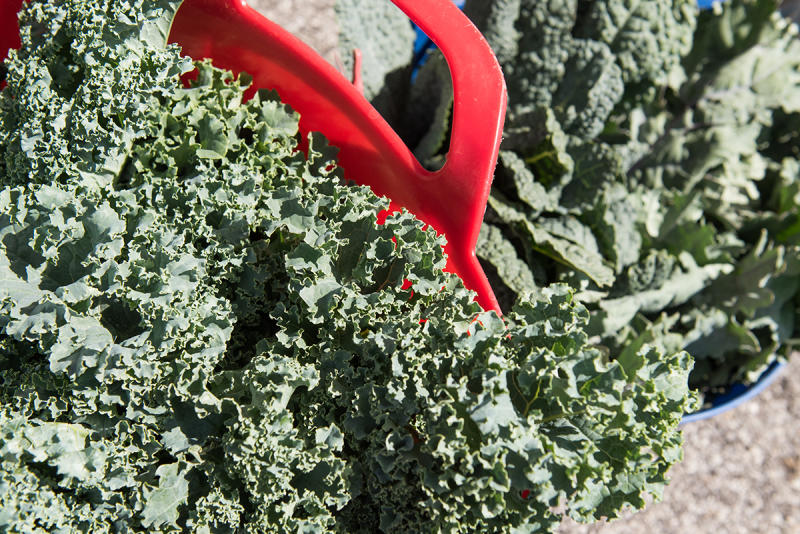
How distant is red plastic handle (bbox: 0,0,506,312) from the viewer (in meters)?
1.51

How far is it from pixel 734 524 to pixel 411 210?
2310mm

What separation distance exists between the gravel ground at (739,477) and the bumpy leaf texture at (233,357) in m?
1.67

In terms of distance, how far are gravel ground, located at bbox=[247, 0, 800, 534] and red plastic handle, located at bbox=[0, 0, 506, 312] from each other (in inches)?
62.1

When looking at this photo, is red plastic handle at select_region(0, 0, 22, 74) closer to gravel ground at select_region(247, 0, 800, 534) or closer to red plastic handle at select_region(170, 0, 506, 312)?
red plastic handle at select_region(170, 0, 506, 312)

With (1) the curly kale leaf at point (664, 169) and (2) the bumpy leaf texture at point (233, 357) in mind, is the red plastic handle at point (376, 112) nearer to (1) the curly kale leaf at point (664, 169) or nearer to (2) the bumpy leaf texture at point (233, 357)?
(2) the bumpy leaf texture at point (233, 357)

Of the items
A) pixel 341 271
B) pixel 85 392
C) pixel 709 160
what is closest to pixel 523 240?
pixel 341 271

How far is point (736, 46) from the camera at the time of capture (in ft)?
8.67

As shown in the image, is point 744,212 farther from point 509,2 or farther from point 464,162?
point 464,162

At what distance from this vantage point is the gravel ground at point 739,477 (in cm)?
290

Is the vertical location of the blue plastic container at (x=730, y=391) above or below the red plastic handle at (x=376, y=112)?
below

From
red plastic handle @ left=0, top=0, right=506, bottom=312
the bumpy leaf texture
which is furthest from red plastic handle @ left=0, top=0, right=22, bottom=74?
the bumpy leaf texture

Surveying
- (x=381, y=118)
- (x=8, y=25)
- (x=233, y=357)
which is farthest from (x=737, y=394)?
(x=8, y=25)

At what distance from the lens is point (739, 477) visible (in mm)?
3004

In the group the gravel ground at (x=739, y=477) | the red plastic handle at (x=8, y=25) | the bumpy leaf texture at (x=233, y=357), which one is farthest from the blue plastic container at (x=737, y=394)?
the red plastic handle at (x=8, y=25)
